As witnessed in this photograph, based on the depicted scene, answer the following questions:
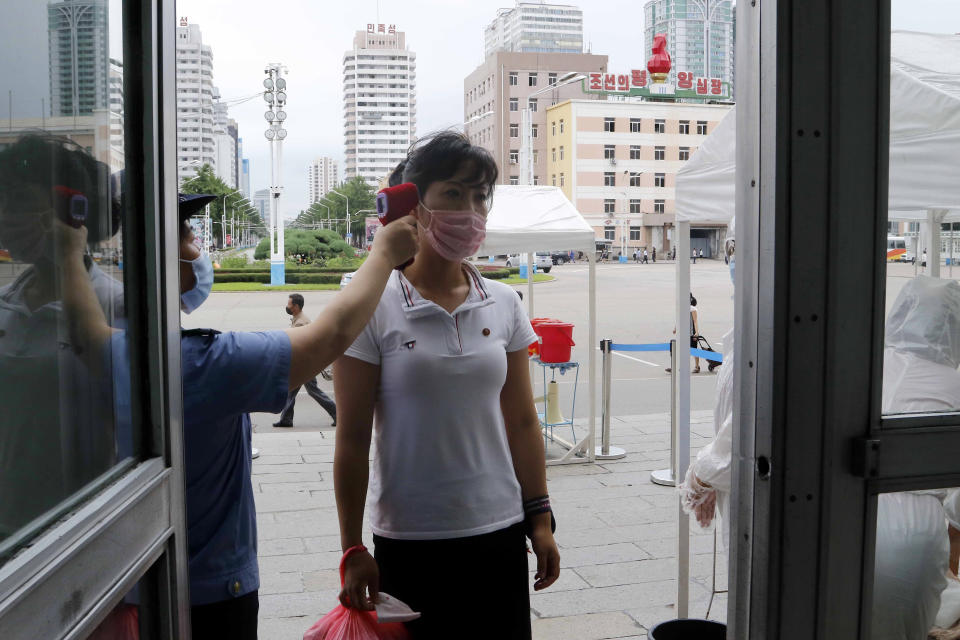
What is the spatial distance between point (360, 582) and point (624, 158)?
65.8 meters

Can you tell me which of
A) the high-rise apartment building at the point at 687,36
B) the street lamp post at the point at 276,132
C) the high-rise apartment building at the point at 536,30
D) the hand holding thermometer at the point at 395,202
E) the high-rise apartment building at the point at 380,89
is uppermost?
the high-rise apartment building at the point at 687,36

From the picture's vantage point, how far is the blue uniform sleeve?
1565mm

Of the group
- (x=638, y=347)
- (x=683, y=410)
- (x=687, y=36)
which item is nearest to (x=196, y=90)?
(x=638, y=347)

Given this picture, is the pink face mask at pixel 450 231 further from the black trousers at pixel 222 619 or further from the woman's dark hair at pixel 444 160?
the black trousers at pixel 222 619

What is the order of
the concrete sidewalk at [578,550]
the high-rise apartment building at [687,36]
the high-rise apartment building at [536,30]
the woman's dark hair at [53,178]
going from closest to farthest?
the woman's dark hair at [53,178], the concrete sidewalk at [578,550], the high-rise apartment building at [536,30], the high-rise apartment building at [687,36]

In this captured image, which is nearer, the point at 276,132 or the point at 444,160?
the point at 444,160

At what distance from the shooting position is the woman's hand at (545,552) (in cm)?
222

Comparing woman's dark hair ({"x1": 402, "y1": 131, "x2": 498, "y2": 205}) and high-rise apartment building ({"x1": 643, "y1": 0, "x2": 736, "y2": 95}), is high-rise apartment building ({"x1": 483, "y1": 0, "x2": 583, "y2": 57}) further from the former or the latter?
woman's dark hair ({"x1": 402, "y1": 131, "x2": 498, "y2": 205})

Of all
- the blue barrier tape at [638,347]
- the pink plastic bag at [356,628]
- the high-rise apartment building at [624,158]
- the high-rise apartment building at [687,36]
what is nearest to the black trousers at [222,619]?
the pink plastic bag at [356,628]

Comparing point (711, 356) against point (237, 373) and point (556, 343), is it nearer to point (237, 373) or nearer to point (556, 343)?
point (556, 343)

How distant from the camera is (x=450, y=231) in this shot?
7.41 ft

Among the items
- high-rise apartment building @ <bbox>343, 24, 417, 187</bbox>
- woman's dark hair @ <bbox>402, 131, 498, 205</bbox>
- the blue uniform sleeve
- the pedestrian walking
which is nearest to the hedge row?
the pedestrian walking

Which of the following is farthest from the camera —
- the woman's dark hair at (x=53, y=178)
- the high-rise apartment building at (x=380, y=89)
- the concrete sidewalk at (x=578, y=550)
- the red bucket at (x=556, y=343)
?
the high-rise apartment building at (x=380, y=89)

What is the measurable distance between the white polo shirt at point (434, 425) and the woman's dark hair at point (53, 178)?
97cm
